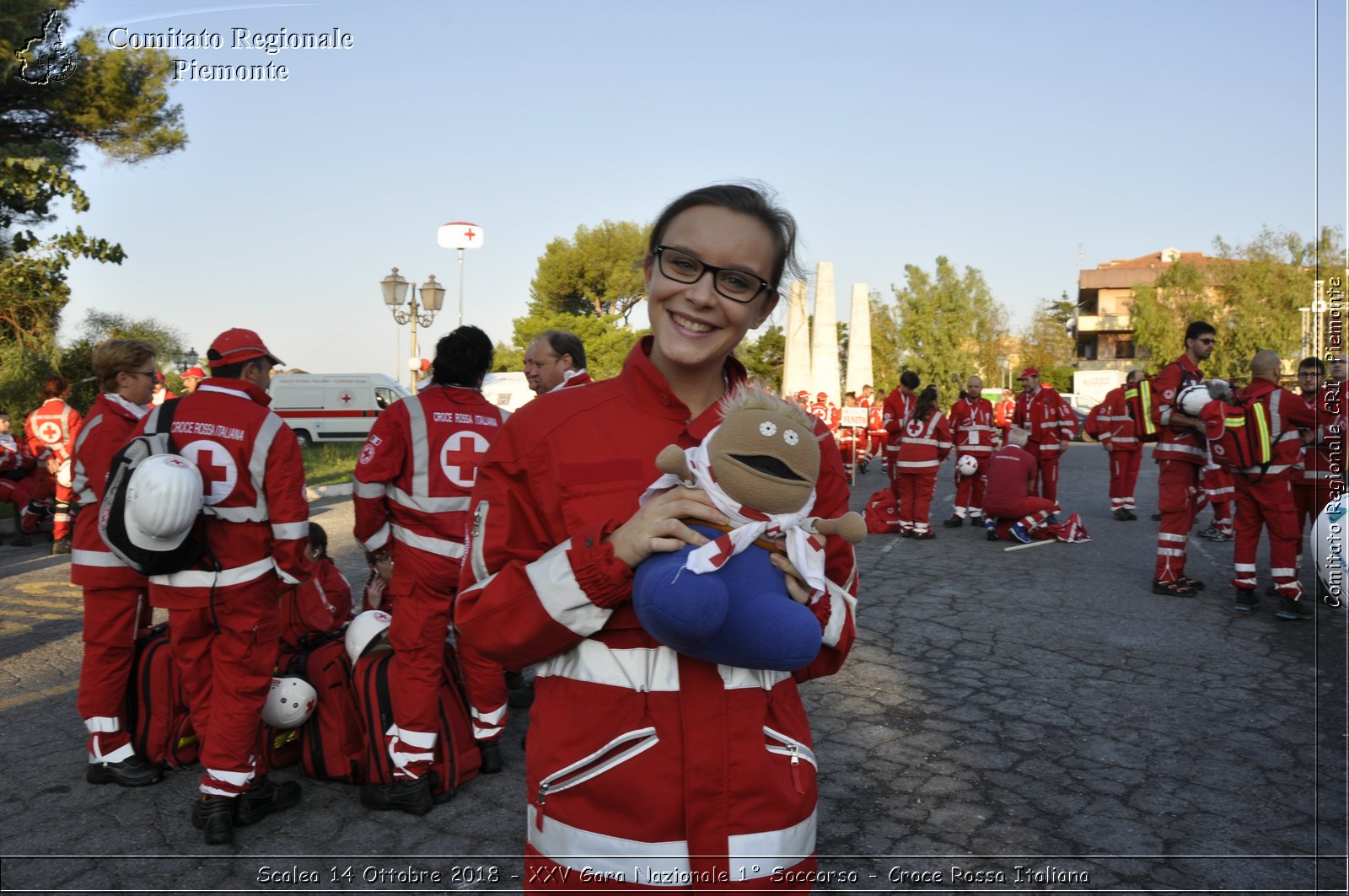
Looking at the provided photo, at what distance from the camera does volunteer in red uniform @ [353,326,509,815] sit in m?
4.38

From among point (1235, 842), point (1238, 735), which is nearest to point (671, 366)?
point (1235, 842)

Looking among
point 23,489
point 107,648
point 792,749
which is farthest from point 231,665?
point 23,489

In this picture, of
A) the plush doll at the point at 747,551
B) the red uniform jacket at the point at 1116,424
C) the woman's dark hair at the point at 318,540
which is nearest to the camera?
the plush doll at the point at 747,551

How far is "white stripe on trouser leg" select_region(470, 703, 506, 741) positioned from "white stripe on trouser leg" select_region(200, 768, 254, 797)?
1.11 meters

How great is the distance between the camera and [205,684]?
4188mm

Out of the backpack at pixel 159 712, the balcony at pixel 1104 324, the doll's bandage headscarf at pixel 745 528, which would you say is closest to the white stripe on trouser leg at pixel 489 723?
the backpack at pixel 159 712

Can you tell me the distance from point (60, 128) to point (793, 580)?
690 inches

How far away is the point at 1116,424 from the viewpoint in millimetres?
14320

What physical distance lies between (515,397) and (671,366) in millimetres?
37028

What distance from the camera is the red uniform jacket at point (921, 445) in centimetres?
1221

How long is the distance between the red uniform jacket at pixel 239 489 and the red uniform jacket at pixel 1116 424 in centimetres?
1229

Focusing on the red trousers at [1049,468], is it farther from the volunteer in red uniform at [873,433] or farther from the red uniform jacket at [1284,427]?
the volunteer in red uniform at [873,433]

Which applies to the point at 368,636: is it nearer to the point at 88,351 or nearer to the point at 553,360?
the point at 553,360

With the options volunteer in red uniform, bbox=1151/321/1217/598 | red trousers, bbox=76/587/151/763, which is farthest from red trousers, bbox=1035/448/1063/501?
red trousers, bbox=76/587/151/763
